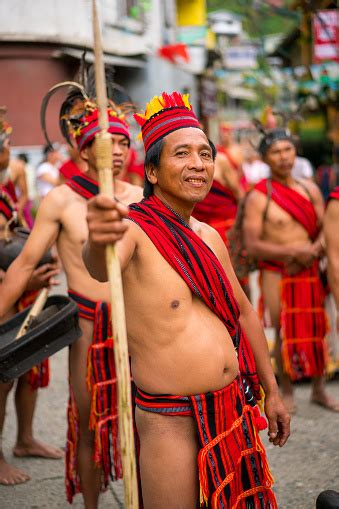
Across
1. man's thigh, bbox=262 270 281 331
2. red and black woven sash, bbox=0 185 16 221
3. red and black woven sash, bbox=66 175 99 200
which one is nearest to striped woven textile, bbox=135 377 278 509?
red and black woven sash, bbox=66 175 99 200

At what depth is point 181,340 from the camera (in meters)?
2.95

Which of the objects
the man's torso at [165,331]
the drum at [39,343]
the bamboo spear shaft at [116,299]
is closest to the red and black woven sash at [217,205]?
the drum at [39,343]

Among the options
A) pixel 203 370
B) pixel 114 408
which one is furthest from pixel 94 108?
pixel 203 370

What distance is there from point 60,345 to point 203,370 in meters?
1.11

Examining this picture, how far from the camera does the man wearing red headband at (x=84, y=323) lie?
4129mm

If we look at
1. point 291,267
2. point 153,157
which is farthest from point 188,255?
point 291,267

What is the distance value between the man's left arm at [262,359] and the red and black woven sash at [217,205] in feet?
15.2

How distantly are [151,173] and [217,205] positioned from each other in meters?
5.03

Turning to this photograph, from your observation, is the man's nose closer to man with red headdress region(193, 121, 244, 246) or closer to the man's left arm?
the man's left arm

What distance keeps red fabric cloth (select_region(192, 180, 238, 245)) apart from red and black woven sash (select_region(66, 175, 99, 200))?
3750 millimetres

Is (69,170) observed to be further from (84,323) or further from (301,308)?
(301,308)

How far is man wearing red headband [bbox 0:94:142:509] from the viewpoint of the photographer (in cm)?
413

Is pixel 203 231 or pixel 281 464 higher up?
pixel 203 231

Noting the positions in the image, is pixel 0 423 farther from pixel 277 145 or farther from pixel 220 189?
pixel 220 189
